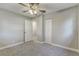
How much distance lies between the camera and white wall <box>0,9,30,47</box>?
1852 mm

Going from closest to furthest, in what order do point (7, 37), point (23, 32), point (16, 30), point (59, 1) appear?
point (59, 1)
point (7, 37)
point (16, 30)
point (23, 32)

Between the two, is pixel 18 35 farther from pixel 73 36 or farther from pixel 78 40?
pixel 78 40

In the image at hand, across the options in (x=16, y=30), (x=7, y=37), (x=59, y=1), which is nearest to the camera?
(x=59, y=1)

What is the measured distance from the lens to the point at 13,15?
206cm

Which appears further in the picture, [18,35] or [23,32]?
[23,32]

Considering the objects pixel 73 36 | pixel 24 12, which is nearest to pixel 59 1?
pixel 73 36

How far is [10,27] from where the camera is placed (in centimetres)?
204

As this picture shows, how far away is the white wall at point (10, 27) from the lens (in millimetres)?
1852

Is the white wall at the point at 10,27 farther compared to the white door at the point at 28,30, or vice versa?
the white door at the point at 28,30

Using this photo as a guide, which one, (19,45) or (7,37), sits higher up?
(7,37)

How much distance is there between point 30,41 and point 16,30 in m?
0.47

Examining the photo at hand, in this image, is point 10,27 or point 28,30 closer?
point 10,27

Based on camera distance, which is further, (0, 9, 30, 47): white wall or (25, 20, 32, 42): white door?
(25, 20, 32, 42): white door

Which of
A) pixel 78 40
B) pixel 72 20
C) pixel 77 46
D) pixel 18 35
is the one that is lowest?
pixel 77 46
